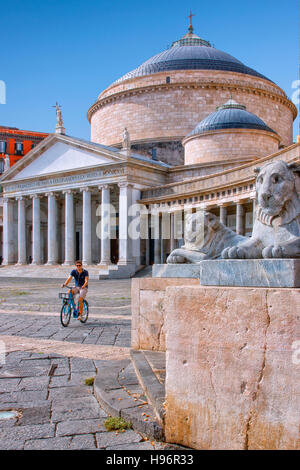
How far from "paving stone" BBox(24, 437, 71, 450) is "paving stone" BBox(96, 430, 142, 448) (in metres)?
0.24

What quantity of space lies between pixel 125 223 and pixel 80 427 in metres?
27.5

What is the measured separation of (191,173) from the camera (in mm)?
32344

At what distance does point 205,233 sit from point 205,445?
267 centimetres

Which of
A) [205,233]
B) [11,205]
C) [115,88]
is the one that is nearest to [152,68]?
[115,88]

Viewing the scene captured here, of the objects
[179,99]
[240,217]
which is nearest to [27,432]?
[240,217]

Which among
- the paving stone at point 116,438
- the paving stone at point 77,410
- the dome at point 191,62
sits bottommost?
the paving stone at point 77,410

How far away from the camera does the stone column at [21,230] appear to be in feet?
125

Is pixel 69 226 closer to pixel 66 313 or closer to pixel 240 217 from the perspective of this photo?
pixel 240 217

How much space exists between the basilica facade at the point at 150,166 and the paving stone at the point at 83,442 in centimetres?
1975

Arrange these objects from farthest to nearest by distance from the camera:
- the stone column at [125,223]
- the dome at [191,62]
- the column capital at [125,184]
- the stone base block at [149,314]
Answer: the dome at [191,62]
the column capital at [125,184]
the stone column at [125,223]
the stone base block at [149,314]

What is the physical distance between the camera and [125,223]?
31.1m

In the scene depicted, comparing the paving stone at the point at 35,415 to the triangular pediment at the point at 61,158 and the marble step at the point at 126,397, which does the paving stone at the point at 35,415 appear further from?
the triangular pediment at the point at 61,158

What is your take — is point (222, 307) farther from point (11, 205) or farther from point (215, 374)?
point (11, 205)

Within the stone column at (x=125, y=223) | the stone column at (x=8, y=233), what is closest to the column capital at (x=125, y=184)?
the stone column at (x=125, y=223)
